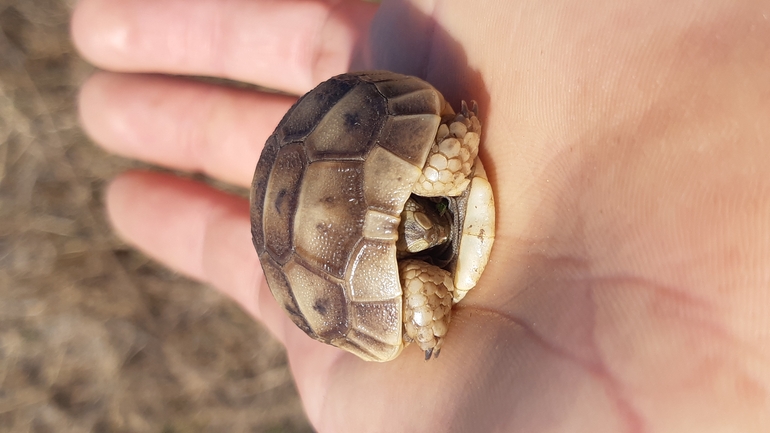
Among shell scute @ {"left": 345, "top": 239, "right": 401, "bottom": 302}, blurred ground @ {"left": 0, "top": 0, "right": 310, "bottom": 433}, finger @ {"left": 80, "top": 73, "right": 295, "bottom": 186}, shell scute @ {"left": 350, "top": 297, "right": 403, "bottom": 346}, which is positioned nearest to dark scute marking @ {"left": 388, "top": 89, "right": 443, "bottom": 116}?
shell scute @ {"left": 345, "top": 239, "right": 401, "bottom": 302}

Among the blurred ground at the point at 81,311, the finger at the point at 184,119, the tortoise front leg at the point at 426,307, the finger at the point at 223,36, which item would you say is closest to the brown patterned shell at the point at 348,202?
the tortoise front leg at the point at 426,307

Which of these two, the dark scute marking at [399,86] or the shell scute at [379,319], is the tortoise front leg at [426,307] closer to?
the shell scute at [379,319]

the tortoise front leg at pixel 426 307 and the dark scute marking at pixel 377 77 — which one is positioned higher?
the dark scute marking at pixel 377 77

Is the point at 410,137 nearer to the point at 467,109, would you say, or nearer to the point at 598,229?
the point at 467,109

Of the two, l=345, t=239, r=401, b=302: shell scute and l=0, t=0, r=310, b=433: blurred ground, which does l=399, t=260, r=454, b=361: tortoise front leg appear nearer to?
l=345, t=239, r=401, b=302: shell scute

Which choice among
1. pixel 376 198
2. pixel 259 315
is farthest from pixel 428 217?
pixel 259 315

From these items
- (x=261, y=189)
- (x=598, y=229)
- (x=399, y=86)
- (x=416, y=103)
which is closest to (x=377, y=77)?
(x=399, y=86)

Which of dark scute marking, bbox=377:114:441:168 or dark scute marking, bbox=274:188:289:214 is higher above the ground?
dark scute marking, bbox=377:114:441:168
